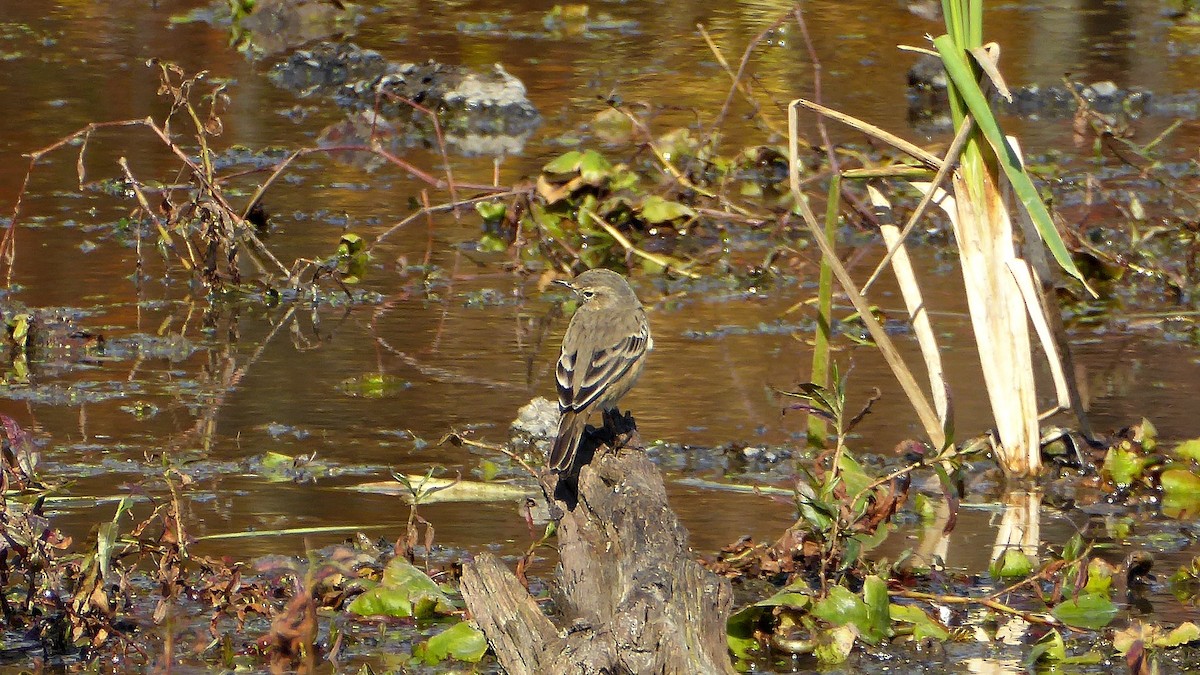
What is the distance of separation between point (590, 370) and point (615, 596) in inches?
38.3

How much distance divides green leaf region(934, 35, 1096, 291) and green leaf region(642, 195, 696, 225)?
13.1 ft

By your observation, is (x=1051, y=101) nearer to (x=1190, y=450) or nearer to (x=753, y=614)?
(x=1190, y=450)

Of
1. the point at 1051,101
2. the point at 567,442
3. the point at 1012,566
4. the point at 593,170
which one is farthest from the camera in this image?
the point at 1051,101

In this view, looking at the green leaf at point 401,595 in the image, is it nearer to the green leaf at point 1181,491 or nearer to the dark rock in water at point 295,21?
the green leaf at point 1181,491

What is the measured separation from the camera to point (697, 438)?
292 inches

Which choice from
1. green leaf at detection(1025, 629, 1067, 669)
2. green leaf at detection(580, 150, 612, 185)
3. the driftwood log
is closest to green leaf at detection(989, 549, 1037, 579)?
green leaf at detection(1025, 629, 1067, 669)

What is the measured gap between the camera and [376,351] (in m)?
8.77

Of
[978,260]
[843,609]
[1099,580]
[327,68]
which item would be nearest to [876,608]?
[843,609]

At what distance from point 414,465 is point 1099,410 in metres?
2.83

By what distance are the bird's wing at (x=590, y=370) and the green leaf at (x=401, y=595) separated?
68 cm

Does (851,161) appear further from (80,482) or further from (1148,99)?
(80,482)

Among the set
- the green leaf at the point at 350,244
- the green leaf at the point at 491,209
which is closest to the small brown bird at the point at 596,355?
the green leaf at the point at 350,244

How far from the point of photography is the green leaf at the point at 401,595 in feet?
18.5

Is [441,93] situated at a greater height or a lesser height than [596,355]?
lesser
